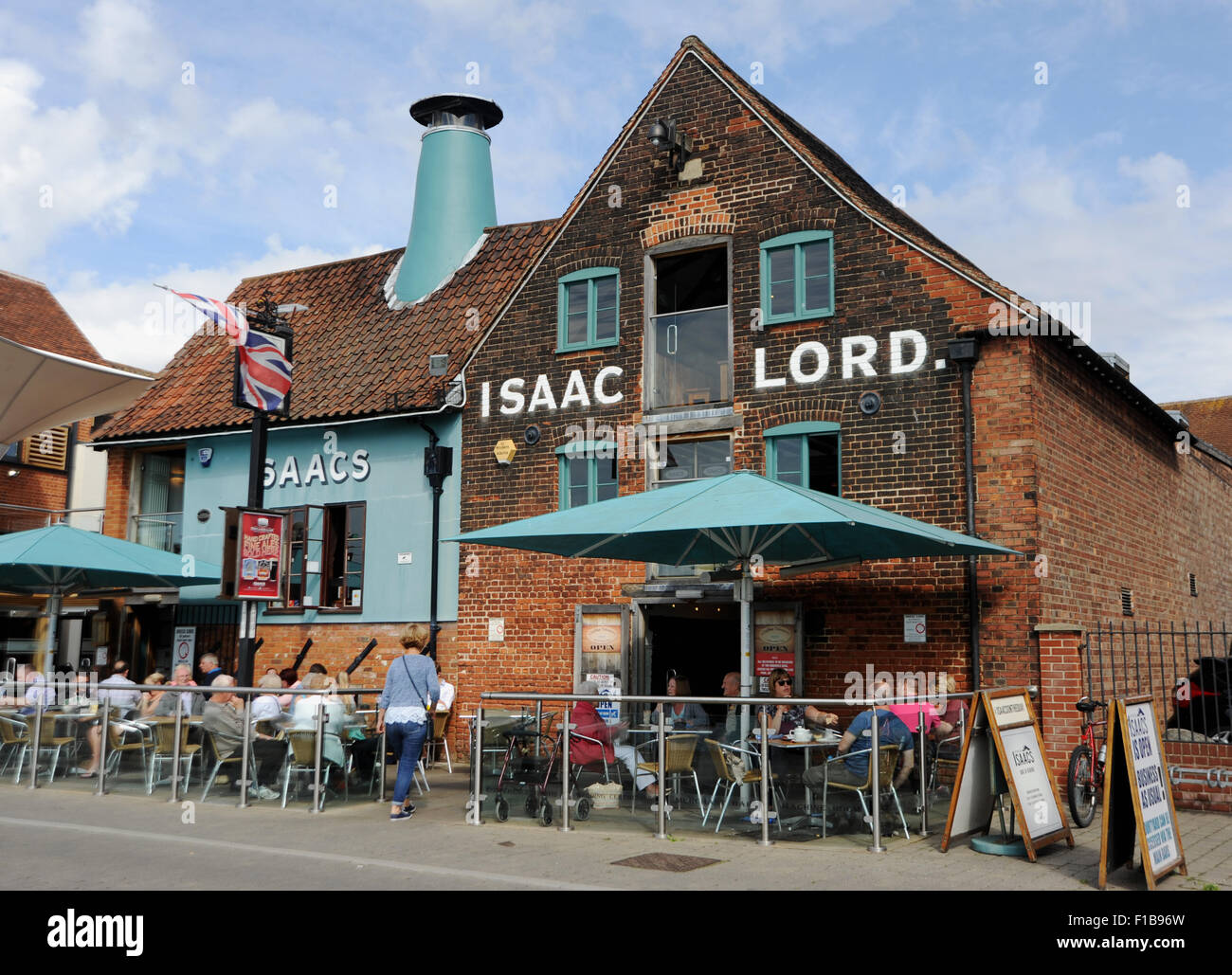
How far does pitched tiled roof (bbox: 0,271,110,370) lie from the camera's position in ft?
94.6

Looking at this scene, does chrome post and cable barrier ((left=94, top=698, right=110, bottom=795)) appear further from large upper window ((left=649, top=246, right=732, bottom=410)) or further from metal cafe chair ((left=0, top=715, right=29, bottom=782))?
large upper window ((left=649, top=246, right=732, bottom=410))

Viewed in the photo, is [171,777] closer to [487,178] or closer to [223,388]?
[223,388]

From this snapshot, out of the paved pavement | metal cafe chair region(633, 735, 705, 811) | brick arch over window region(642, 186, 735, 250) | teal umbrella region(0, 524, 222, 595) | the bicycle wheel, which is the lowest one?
the paved pavement

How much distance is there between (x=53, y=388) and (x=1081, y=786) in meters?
15.2

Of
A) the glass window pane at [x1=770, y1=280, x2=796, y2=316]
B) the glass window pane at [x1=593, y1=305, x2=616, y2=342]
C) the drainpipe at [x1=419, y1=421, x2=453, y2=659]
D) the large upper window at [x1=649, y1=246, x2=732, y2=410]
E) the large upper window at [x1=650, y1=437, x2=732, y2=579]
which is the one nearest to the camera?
the glass window pane at [x1=770, y1=280, x2=796, y2=316]

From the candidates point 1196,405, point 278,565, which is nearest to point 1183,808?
point 278,565

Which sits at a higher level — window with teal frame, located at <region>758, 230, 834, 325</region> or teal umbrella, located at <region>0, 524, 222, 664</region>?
window with teal frame, located at <region>758, 230, 834, 325</region>

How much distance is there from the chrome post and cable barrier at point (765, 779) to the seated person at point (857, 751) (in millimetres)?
317

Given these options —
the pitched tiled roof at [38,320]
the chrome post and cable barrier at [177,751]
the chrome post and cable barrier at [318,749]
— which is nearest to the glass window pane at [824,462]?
the chrome post and cable barrier at [318,749]

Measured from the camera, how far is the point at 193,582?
17.3 metres

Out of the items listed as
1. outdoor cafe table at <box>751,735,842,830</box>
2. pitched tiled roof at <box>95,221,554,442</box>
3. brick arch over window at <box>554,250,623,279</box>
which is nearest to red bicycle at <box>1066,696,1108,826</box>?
outdoor cafe table at <box>751,735,842,830</box>

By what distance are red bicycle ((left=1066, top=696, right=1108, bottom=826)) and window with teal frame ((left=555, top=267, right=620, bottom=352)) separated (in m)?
7.67

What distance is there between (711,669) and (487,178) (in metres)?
9.50
